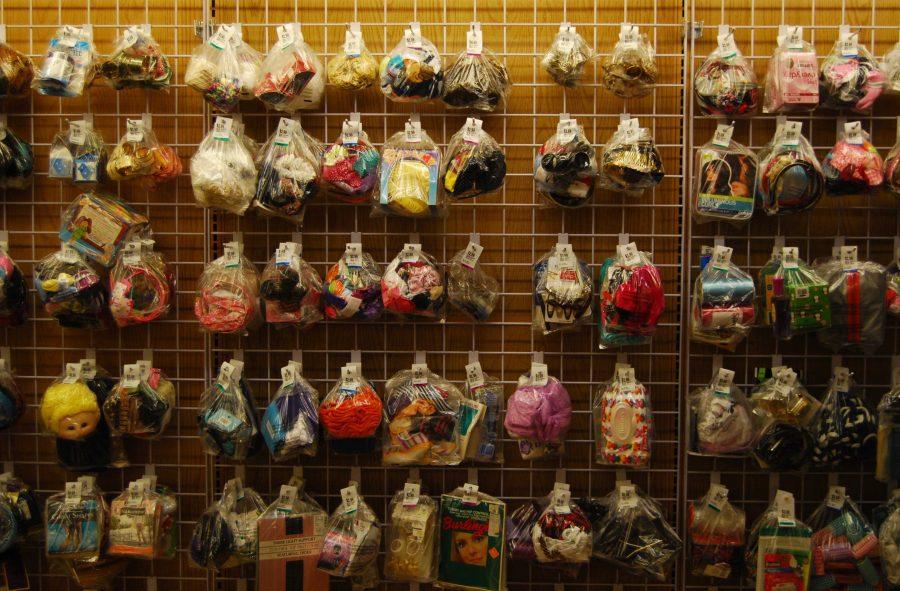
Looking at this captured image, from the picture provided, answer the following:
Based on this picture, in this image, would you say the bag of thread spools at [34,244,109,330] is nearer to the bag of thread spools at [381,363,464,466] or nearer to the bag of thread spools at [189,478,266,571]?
the bag of thread spools at [189,478,266,571]

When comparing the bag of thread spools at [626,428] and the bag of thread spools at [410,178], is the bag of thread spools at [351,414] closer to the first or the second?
the bag of thread spools at [410,178]

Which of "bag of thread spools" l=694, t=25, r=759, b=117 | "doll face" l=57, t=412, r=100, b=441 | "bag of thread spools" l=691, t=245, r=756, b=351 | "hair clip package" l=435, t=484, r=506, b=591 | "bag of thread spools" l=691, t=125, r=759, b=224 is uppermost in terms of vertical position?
"bag of thread spools" l=694, t=25, r=759, b=117

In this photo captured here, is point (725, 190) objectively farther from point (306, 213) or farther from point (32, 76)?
point (32, 76)

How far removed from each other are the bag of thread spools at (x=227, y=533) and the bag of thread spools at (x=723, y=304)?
170cm

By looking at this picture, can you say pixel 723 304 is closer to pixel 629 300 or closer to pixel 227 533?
pixel 629 300

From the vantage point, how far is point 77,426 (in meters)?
2.46

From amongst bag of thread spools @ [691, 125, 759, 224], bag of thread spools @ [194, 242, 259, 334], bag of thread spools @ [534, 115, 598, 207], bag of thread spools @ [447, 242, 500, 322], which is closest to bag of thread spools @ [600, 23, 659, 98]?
bag of thread spools @ [534, 115, 598, 207]

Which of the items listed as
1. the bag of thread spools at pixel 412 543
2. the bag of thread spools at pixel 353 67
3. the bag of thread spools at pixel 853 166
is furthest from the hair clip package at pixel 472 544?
the bag of thread spools at pixel 853 166

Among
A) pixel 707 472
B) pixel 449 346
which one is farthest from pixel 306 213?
pixel 707 472

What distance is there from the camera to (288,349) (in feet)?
8.76

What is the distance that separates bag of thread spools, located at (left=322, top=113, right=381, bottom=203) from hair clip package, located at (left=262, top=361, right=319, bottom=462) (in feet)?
2.12

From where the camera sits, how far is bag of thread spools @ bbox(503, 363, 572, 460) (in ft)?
7.82

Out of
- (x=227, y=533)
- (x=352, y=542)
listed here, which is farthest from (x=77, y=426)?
(x=352, y=542)

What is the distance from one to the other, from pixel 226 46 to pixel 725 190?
181 centimetres
